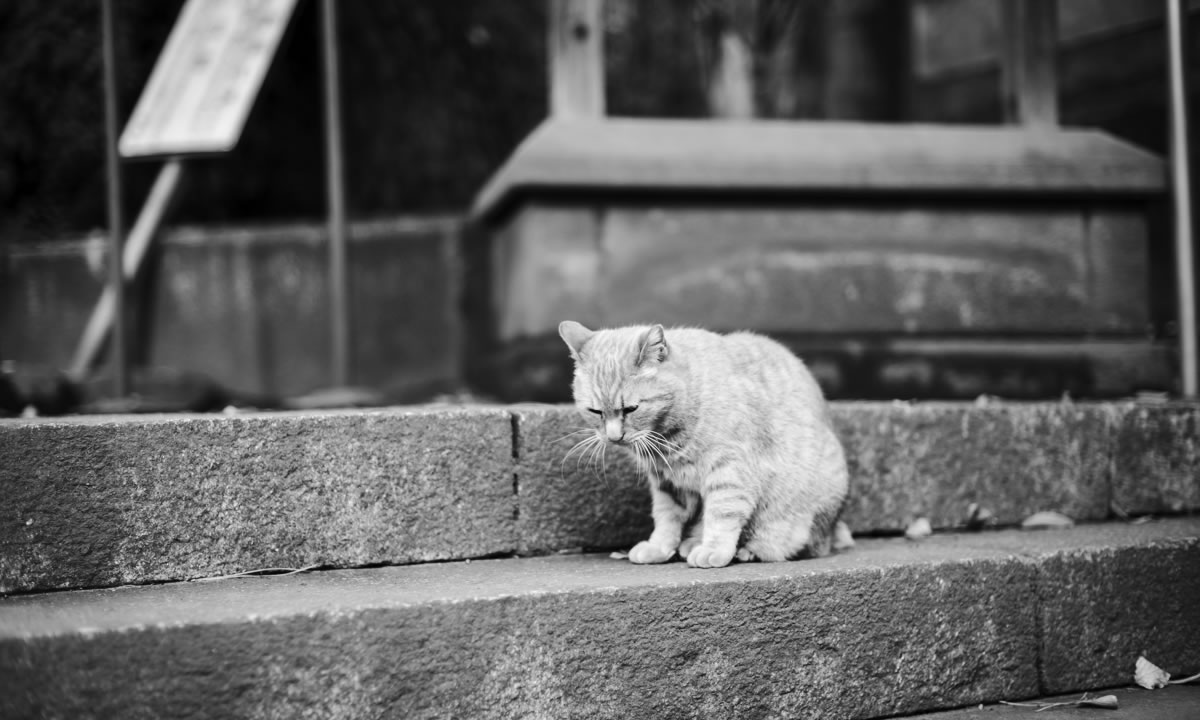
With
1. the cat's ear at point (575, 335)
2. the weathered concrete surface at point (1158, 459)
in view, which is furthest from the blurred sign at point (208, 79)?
the weathered concrete surface at point (1158, 459)

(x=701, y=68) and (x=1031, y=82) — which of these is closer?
(x=1031, y=82)

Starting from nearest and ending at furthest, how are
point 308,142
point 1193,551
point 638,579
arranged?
point 638,579, point 1193,551, point 308,142

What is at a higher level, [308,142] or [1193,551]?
[308,142]

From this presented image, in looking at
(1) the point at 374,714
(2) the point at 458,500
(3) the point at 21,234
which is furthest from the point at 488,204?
(3) the point at 21,234

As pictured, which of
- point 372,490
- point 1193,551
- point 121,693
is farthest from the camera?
point 1193,551

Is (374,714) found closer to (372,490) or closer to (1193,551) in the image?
(372,490)

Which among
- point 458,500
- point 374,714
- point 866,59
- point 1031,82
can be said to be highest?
point 866,59

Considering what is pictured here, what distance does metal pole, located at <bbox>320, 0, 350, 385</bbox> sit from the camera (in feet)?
15.8

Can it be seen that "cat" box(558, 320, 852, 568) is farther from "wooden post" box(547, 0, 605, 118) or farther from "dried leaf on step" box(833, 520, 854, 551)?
"wooden post" box(547, 0, 605, 118)

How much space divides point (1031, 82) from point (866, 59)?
2.54 metres

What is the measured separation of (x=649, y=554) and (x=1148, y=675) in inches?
60.3

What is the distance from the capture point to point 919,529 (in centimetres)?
343

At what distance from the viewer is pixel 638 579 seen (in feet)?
8.49

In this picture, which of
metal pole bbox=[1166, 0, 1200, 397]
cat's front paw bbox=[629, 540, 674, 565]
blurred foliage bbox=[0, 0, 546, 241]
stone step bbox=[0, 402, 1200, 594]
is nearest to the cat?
cat's front paw bbox=[629, 540, 674, 565]
